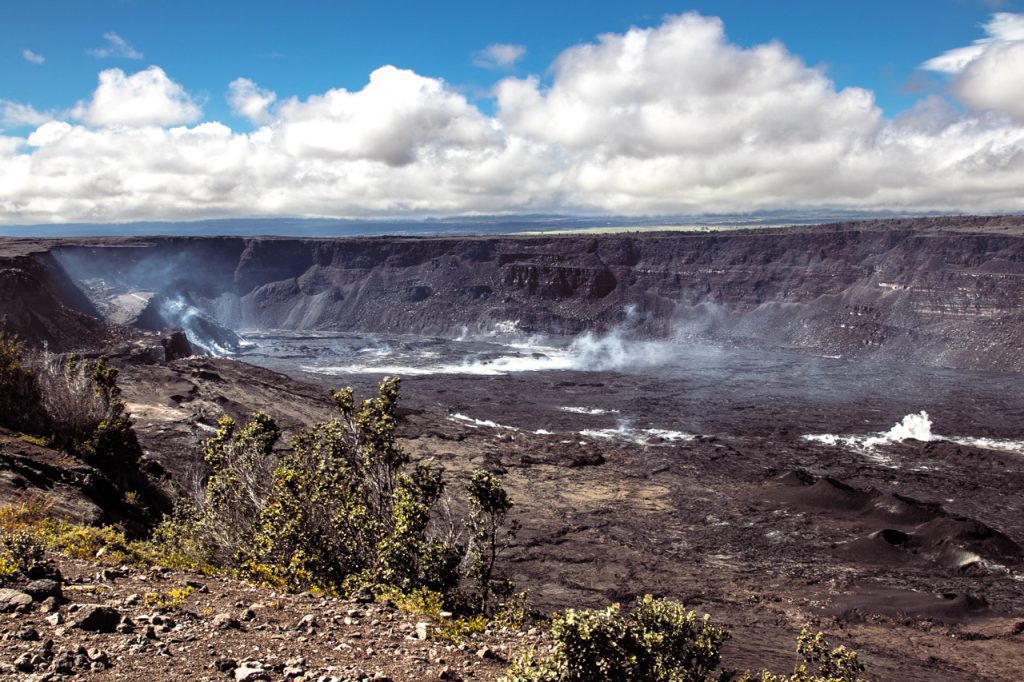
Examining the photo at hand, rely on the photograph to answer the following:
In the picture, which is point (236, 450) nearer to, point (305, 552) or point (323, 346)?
point (305, 552)

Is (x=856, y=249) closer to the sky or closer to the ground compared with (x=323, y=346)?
closer to the sky

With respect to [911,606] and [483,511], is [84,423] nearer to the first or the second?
[483,511]

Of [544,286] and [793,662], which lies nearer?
[793,662]

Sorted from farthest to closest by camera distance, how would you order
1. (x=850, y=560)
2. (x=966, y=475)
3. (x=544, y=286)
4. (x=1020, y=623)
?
(x=544, y=286)
(x=966, y=475)
(x=850, y=560)
(x=1020, y=623)

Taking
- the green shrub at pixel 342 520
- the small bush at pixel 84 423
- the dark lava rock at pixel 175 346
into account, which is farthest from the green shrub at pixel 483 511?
the dark lava rock at pixel 175 346

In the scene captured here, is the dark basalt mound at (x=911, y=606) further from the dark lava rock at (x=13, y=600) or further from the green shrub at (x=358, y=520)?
the dark lava rock at (x=13, y=600)

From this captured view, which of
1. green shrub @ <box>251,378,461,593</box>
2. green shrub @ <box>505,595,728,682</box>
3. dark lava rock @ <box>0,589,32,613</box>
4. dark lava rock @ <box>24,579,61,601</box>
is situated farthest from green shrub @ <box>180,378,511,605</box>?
green shrub @ <box>505,595,728,682</box>

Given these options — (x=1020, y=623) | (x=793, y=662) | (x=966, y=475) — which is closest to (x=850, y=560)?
(x=1020, y=623)

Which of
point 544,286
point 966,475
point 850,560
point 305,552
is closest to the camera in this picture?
point 305,552
